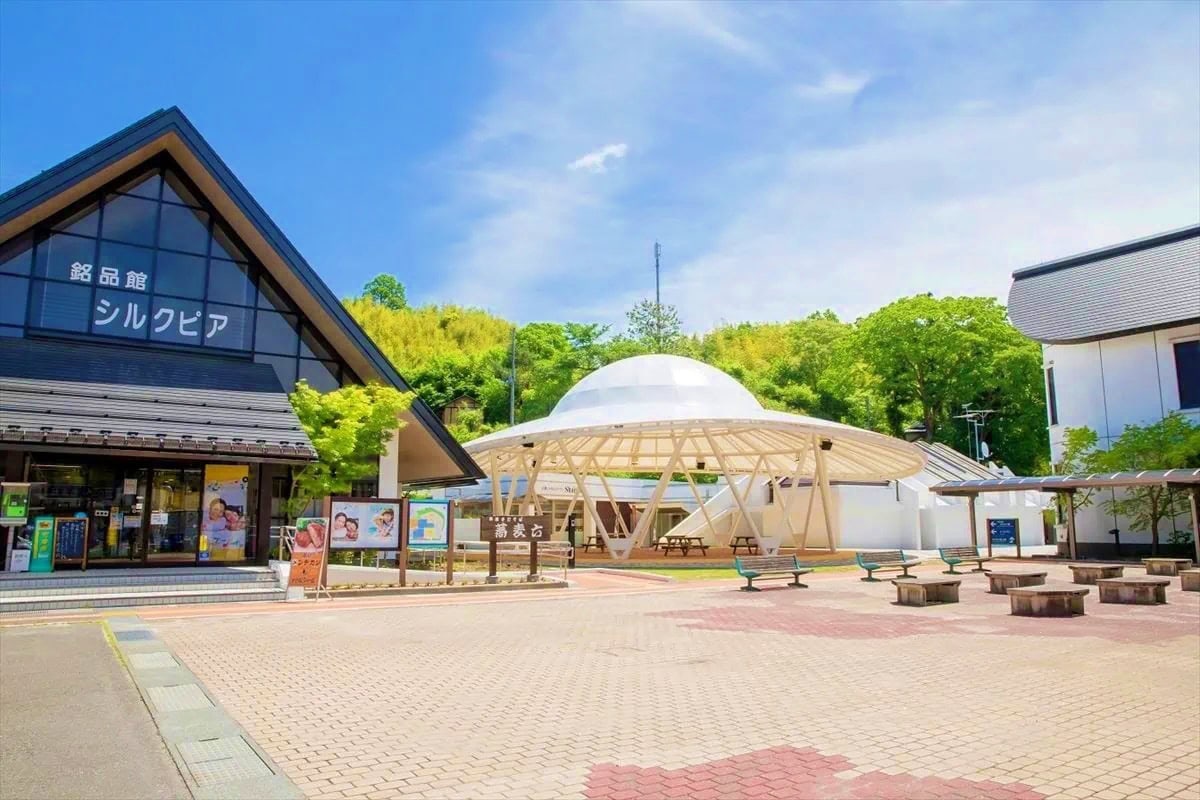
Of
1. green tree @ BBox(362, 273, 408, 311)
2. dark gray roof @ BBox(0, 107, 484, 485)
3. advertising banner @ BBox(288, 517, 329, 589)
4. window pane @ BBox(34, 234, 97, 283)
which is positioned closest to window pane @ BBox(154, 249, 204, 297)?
window pane @ BBox(34, 234, 97, 283)

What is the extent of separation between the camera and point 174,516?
1770 centimetres

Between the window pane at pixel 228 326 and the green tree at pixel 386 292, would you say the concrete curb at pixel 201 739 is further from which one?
the green tree at pixel 386 292

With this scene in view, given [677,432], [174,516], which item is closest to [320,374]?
[174,516]

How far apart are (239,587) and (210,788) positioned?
12137 millimetres

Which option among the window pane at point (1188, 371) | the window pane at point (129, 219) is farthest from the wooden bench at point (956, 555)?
the window pane at point (129, 219)

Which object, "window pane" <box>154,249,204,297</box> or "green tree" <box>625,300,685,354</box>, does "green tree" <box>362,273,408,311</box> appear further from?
"window pane" <box>154,249,204,297</box>

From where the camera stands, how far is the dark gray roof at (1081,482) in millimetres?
23422

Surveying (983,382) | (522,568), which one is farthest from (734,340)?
(522,568)

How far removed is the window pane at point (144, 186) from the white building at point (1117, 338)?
30.7 m

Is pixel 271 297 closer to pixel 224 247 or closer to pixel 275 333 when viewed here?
pixel 275 333

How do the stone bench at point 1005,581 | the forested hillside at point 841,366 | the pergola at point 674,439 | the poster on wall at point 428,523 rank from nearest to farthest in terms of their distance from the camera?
the stone bench at point 1005,581 < the poster on wall at point 428,523 < the pergola at point 674,439 < the forested hillside at point 841,366

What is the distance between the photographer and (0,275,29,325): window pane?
58.9 ft

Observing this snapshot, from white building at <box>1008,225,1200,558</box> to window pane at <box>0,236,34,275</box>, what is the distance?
Answer: 108ft

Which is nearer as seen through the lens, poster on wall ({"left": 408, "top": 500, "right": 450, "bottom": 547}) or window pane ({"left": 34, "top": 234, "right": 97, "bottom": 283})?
poster on wall ({"left": 408, "top": 500, "right": 450, "bottom": 547})
